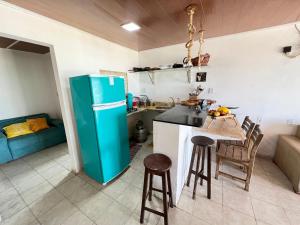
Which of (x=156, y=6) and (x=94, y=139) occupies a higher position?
(x=156, y=6)

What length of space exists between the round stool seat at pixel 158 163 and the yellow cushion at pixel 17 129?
3.22m

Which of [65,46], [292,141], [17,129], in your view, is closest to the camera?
[65,46]

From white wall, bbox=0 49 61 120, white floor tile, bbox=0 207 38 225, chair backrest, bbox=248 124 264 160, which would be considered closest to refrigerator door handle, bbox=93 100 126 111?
white floor tile, bbox=0 207 38 225

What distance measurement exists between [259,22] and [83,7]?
8.31ft

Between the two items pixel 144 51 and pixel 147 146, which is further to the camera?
pixel 144 51

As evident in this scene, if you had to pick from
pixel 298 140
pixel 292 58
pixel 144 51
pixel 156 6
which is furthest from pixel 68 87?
pixel 298 140

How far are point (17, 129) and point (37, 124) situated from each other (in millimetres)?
357

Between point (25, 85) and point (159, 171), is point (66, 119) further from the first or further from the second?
point (25, 85)

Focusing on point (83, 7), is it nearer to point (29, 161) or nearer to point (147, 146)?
point (147, 146)

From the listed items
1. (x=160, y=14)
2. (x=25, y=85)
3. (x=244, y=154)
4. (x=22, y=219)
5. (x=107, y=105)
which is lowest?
(x=22, y=219)

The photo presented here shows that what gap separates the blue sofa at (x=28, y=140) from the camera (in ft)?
8.30

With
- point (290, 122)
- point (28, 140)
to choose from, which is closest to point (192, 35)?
point (290, 122)

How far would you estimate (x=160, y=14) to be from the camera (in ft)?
5.43

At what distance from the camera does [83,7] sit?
1.46 meters
